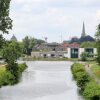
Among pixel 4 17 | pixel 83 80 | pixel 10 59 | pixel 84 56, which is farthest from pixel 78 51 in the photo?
pixel 4 17

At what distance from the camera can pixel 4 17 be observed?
48.2m

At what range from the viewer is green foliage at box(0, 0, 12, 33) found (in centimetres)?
4778

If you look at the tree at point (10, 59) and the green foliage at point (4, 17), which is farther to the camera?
the tree at point (10, 59)

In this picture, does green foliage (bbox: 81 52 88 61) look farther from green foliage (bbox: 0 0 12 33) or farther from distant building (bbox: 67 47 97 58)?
green foliage (bbox: 0 0 12 33)

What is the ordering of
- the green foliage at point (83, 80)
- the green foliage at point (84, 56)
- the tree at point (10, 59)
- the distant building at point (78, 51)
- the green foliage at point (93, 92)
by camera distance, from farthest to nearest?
the distant building at point (78, 51)
the green foliage at point (84, 56)
the tree at point (10, 59)
the green foliage at point (83, 80)
the green foliage at point (93, 92)

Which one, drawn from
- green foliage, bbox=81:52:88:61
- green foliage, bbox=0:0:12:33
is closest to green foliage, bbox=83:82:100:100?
green foliage, bbox=0:0:12:33

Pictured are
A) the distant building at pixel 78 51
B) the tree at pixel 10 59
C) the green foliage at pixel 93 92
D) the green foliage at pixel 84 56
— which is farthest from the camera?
the distant building at pixel 78 51

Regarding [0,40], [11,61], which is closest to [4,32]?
[0,40]

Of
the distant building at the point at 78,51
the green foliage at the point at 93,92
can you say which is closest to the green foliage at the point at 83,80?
the green foliage at the point at 93,92

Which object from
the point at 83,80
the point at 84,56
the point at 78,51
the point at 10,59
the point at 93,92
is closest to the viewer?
the point at 93,92

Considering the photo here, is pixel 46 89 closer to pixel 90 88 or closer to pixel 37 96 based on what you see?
pixel 37 96

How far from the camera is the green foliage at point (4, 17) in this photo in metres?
47.8

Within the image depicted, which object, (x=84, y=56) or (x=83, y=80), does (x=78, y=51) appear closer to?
(x=84, y=56)

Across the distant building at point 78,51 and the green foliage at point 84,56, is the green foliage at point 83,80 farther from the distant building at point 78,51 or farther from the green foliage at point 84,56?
the distant building at point 78,51
